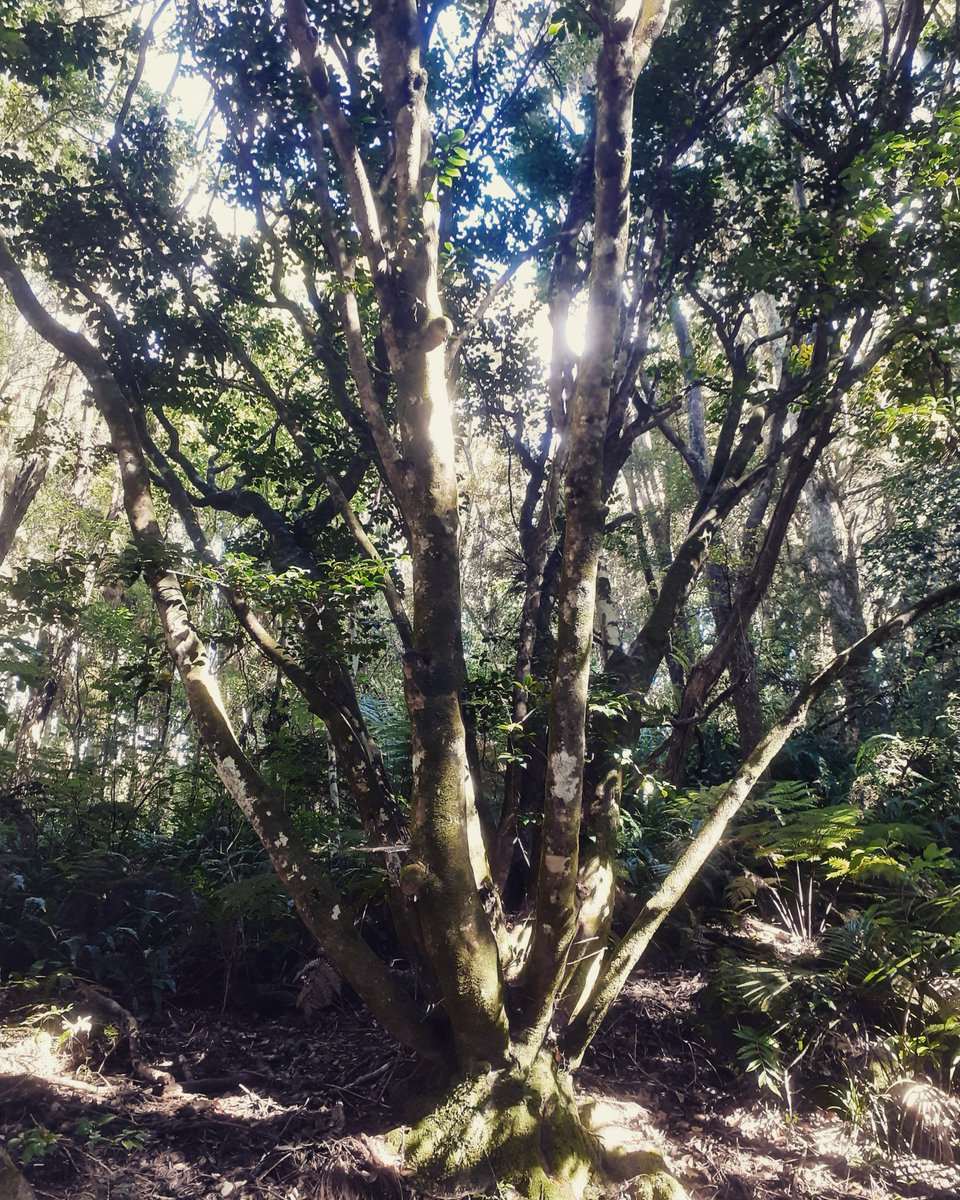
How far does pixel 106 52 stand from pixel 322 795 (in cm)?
685

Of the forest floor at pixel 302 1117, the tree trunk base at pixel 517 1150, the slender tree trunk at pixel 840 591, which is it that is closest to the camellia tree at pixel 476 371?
the tree trunk base at pixel 517 1150

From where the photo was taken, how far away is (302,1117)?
4105 mm

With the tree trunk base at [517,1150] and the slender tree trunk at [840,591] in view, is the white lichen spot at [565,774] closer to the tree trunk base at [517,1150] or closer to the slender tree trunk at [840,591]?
the tree trunk base at [517,1150]

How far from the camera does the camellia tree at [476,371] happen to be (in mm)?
3992

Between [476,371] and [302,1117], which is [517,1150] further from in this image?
[476,371]

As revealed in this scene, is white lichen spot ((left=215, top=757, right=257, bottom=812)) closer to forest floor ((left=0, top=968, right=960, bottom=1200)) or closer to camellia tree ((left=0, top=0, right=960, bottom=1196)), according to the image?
camellia tree ((left=0, top=0, right=960, bottom=1196))

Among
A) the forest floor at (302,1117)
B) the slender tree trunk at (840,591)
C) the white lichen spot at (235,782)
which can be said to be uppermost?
the slender tree trunk at (840,591)

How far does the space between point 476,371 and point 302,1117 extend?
6.94 metres

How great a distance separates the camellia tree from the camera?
3992 millimetres

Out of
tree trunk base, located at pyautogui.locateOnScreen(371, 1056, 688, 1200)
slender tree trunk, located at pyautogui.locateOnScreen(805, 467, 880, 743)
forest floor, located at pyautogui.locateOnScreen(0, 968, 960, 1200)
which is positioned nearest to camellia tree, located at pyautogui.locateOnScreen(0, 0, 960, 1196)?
tree trunk base, located at pyautogui.locateOnScreen(371, 1056, 688, 1200)

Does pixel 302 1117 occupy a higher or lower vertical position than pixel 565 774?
lower

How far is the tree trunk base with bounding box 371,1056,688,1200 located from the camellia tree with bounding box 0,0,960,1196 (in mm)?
18

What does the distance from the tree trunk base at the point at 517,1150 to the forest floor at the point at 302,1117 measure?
0.26m

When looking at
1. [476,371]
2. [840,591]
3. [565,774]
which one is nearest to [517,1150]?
[565,774]
